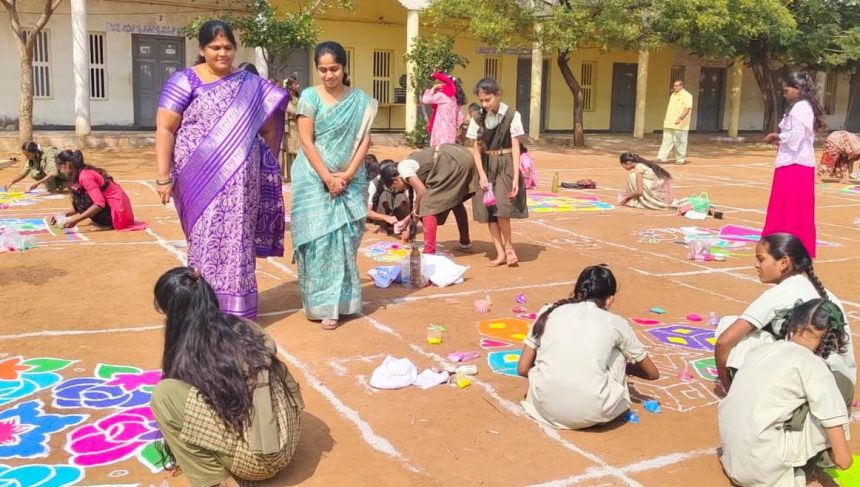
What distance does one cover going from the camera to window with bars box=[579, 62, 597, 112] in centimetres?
2655

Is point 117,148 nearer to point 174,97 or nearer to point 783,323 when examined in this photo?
point 174,97

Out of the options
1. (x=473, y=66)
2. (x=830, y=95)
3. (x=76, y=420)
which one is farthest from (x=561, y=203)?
(x=830, y=95)

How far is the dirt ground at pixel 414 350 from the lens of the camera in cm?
363

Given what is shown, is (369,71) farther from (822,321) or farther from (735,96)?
(822,321)

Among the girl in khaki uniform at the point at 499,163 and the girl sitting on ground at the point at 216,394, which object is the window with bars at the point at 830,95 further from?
the girl sitting on ground at the point at 216,394

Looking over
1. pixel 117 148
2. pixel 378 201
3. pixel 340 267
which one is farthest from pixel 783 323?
pixel 117 148

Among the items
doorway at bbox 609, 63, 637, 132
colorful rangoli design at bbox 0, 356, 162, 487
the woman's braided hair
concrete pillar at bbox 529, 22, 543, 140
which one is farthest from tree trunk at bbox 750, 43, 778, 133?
colorful rangoli design at bbox 0, 356, 162, 487

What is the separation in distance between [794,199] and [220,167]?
483 centimetres

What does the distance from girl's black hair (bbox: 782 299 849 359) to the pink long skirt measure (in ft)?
13.4

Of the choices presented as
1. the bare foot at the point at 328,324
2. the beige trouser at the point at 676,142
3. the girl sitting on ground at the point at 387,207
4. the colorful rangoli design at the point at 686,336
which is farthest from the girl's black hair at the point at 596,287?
the beige trouser at the point at 676,142

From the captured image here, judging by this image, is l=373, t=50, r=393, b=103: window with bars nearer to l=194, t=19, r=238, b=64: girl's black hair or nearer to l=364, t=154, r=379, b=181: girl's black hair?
l=364, t=154, r=379, b=181: girl's black hair

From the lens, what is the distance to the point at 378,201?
9.09 metres

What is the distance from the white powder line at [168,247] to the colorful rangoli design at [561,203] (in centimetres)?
470

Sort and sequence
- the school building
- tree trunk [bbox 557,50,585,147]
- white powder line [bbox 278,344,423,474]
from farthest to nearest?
tree trunk [bbox 557,50,585,147]
the school building
white powder line [bbox 278,344,423,474]
